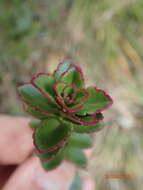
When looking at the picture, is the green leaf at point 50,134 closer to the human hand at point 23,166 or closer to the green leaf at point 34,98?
the green leaf at point 34,98

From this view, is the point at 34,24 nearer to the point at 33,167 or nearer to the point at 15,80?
the point at 15,80

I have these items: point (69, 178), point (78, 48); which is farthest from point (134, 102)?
point (69, 178)

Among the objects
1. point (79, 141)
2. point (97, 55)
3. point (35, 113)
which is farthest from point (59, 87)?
point (97, 55)

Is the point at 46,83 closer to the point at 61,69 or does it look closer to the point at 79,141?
the point at 61,69

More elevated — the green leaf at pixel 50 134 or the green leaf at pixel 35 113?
the green leaf at pixel 35 113

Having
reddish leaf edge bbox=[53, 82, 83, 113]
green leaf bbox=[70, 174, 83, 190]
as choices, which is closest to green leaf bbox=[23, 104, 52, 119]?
reddish leaf edge bbox=[53, 82, 83, 113]

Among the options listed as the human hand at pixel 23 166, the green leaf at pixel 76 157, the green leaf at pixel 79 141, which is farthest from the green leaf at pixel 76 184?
the green leaf at pixel 79 141
